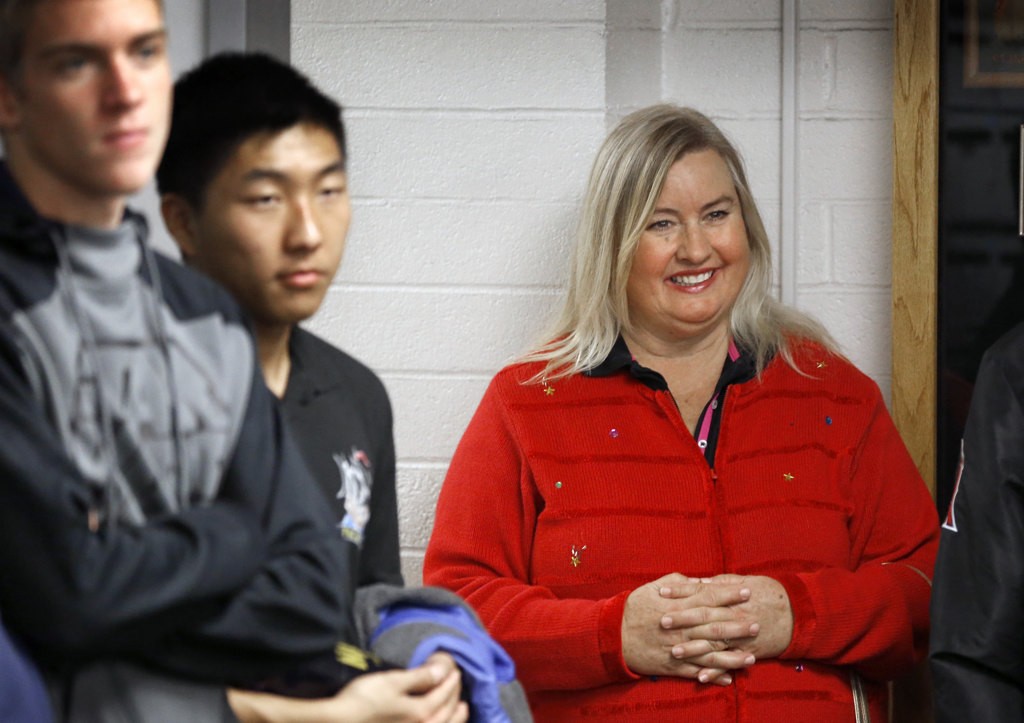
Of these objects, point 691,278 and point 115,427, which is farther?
point 691,278

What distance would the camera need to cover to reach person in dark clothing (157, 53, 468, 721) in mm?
939

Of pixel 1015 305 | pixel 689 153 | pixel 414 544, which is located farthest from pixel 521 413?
pixel 1015 305

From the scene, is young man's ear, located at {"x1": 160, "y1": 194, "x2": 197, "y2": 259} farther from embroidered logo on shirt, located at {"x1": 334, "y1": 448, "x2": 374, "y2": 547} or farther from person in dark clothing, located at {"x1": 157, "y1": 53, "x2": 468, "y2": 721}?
embroidered logo on shirt, located at {"x1": 334, "y1": 448, "x2": 374, "y2": 547}

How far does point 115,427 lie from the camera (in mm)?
817

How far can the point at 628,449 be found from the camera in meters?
1.92

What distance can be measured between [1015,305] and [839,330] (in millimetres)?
309

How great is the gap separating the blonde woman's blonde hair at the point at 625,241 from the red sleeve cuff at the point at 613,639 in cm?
39

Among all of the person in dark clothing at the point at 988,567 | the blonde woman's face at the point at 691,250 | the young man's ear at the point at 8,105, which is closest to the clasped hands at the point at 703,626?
the person in dark clothing at the point at 988,567

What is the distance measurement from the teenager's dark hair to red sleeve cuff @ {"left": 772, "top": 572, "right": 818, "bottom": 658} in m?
1.11

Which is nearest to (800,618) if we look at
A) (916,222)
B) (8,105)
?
(916,222)

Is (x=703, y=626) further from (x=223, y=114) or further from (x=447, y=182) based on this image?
(x=223, y=114)

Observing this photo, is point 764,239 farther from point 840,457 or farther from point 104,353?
point 104,353

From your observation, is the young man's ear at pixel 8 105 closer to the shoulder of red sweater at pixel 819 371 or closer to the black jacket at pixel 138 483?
the black jacket at pixel 138 483

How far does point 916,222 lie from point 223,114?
62.6 inches
